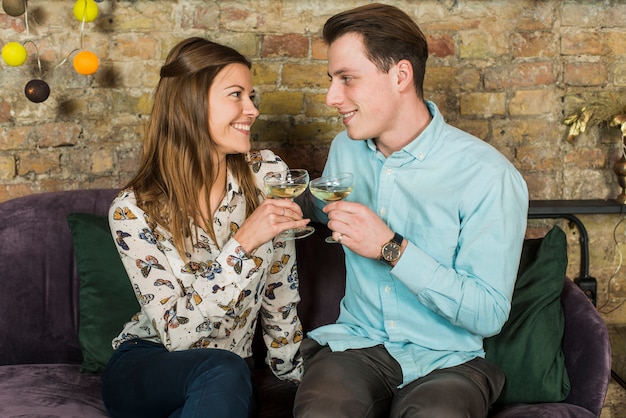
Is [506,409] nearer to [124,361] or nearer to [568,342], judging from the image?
[568,342]

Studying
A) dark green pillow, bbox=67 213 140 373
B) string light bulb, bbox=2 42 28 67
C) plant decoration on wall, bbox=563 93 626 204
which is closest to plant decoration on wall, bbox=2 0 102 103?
string light bulb, bbox=2 42 28 67

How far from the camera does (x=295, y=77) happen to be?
2.76 m

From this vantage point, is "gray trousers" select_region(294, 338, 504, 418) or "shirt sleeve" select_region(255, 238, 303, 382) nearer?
"gray trousers" select_region(294, 338, 504, 418)

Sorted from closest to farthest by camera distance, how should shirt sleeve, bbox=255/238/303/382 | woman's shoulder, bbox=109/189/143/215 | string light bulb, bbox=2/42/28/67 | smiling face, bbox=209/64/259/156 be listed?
woman's shoulder, bbox=109/189/143/215 < smiling face, bbox=209/64/259/156 < shirt sleeve, bbox=255/238/303/382 < string light bulb, bbox=2/42/28/67

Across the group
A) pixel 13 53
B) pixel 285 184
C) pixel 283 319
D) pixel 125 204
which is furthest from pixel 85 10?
pixel 283 319

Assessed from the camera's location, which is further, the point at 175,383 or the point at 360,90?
the point at 360,90

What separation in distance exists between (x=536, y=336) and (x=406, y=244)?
1.94ft

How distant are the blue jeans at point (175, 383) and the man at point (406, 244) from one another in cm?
17

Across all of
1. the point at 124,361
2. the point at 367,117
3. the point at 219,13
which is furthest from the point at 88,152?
the point at 367,117

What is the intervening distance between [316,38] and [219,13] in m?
0.37

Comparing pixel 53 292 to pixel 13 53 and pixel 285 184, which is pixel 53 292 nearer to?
pixel 13 53

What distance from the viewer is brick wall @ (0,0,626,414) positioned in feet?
8.89

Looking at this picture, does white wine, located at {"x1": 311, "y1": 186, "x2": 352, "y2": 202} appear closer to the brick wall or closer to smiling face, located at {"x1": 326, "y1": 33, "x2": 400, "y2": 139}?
smiling face, located at {"x1": 326, "y1": 33, "x2": 400, "y2": 139}

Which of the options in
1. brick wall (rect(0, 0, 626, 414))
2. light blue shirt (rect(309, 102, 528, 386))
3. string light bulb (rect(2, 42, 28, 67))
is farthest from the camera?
brick wall (rect(0, 0, 626, 414))
